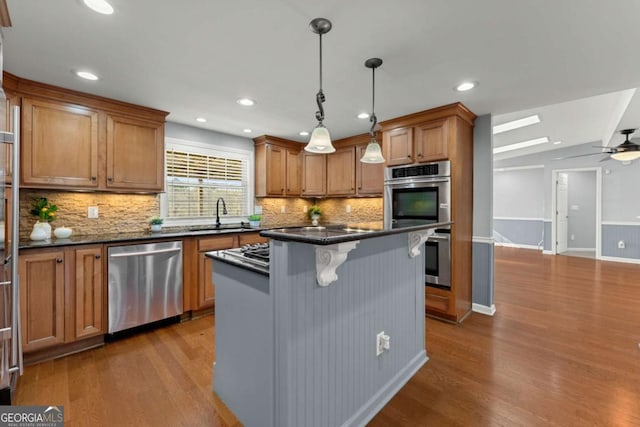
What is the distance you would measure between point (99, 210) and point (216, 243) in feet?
4.22

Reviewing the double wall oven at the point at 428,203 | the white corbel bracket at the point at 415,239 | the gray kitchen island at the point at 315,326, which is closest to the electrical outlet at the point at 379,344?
the gray kitchen island at the point at 315,326

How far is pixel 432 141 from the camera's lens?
3098 millimetres

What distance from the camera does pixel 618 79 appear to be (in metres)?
2.32

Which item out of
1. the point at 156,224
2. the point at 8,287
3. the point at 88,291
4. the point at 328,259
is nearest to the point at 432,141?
the point at 328,259

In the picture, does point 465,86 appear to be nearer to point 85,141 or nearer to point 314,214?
point 314,214

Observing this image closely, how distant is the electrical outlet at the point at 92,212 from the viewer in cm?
291

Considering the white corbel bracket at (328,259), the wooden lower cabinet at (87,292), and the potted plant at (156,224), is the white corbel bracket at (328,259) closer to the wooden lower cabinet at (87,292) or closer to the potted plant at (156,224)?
the wooden lower cabinet at (87,292)

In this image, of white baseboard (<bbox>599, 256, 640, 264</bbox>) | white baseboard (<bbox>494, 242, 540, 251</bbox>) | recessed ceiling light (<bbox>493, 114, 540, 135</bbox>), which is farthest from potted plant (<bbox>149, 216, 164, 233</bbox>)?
white baseboard (<bbox>494, 242, 540, 251</bbox>)

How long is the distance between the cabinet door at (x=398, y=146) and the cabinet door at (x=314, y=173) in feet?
4.67

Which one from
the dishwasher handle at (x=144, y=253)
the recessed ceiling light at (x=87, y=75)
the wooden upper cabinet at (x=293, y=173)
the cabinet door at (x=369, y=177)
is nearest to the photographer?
the recessed ceiling light at (x=87, y=75)

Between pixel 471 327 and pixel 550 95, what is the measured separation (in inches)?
98.7

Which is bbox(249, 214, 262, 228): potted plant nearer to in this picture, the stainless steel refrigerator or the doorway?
the stainless steel refrigerator

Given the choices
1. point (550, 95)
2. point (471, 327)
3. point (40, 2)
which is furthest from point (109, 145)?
point (550, 95)

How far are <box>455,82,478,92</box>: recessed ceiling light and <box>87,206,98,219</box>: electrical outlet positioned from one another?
3.93 meters
